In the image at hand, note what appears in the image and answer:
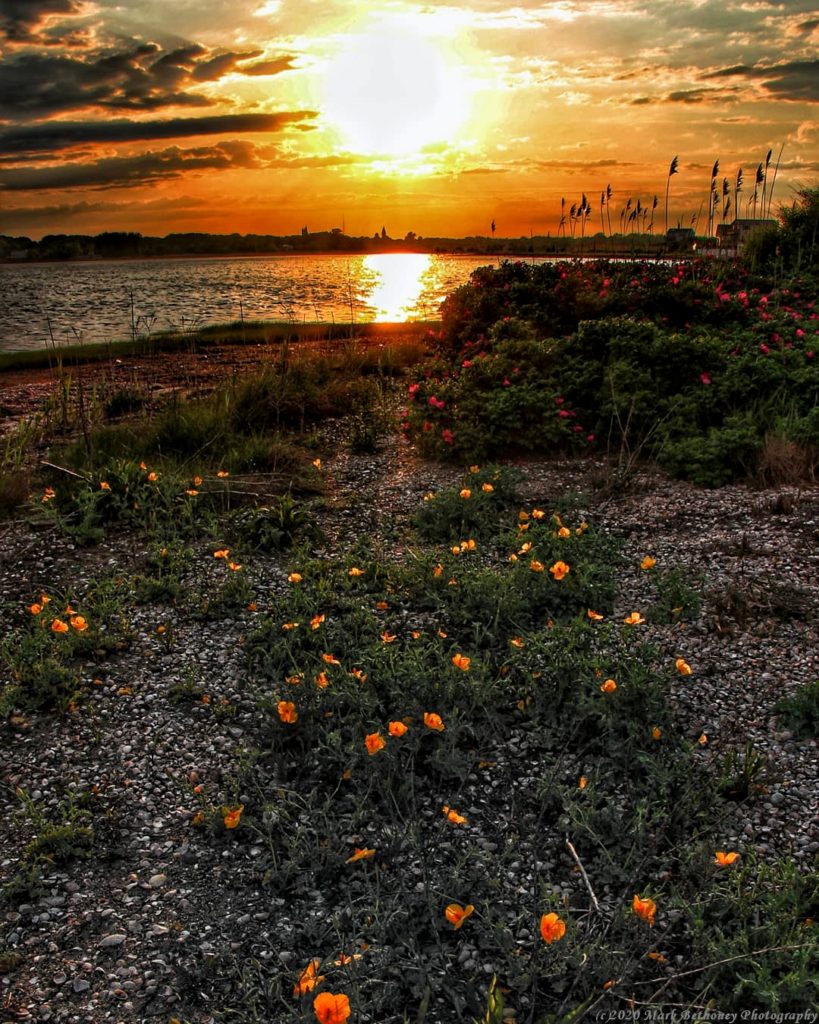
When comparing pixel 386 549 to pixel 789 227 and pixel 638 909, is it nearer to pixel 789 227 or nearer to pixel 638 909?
pixel 638 909

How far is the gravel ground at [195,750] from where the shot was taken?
2691 mm

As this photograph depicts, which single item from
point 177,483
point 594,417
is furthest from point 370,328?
point 177,483

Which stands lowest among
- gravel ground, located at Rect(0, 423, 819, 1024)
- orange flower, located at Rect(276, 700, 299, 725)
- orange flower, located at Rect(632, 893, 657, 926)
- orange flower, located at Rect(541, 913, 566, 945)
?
gravel ground, located at Rect(0, 423, 819, 1024)

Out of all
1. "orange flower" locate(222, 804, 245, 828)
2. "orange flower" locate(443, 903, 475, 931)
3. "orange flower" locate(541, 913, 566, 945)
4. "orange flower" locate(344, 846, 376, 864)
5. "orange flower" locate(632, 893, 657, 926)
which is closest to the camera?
"orange flower" locate(541, 913, 566, 945)

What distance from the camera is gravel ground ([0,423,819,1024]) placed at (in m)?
2.69

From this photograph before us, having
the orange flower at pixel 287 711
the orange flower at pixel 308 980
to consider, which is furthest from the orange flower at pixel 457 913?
the orange flower at pixel 287 711

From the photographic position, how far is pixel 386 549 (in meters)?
5.89

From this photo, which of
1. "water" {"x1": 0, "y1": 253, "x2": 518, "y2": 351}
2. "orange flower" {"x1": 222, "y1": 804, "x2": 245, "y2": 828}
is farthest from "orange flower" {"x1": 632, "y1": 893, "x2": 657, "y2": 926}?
"water" {"x1": 0, "y1": 253, "x2": 518, "y2": 351}

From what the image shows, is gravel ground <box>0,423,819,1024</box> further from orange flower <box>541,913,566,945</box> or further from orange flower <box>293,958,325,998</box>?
orange flower <box>541,913,566,945</box>

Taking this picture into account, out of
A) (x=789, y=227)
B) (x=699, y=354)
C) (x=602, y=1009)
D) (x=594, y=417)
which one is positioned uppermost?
(x=789, y=227)

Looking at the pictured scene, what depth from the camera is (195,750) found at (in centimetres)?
378

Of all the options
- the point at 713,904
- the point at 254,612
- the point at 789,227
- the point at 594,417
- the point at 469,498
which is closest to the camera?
the point at 713,904

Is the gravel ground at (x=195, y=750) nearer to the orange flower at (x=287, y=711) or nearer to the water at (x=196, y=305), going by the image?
the orange flower at (x=287, y=711)

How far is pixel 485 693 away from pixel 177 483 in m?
3.74
